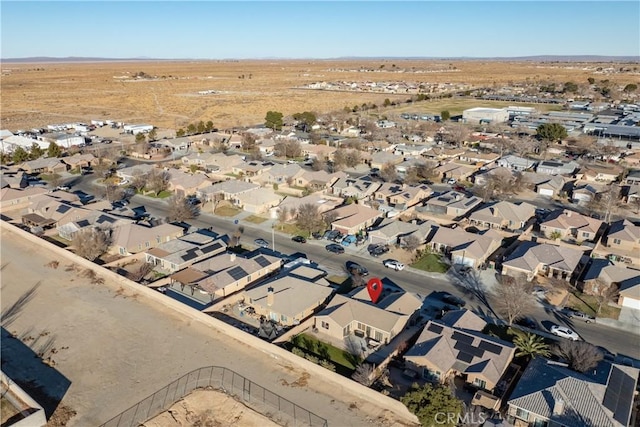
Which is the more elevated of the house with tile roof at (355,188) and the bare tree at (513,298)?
the house with tile roof at (355,188)

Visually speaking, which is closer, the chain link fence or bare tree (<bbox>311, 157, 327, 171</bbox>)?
the chain link fence

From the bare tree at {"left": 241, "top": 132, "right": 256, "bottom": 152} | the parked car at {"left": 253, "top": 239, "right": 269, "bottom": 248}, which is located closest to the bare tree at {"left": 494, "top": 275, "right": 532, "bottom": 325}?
the parked car at {"left": 253, "top": 239, "right": 269, "bottom": 248}

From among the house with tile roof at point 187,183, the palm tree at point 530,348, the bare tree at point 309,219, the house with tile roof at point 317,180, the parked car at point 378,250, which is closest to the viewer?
the palm tree at point 530,348

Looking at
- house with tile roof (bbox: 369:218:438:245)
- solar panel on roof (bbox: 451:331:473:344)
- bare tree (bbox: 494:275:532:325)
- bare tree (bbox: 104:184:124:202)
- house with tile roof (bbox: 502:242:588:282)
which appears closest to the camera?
solar panel on roof (bbox: 451:331:473:344)

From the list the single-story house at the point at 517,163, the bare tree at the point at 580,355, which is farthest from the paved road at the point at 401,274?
the single-story house at the point at 517,163

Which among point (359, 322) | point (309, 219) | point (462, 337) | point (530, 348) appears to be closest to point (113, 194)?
point (309, 219)

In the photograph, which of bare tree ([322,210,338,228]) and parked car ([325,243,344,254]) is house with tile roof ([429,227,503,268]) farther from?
bare tree ([322,210,338,228])

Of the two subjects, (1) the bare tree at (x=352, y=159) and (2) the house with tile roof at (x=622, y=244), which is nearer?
(2) the house with tile roof at (x=622, y=244)

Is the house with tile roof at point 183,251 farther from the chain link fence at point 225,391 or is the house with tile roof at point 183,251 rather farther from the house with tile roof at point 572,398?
the house with tile roof at point 572,398
